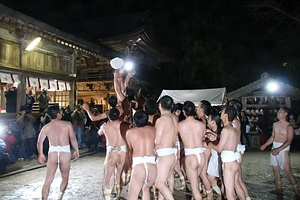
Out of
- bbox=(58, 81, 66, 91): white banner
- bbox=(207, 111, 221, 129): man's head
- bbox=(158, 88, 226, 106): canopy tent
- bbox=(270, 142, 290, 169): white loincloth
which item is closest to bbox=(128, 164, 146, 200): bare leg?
bbox=(207, 111, 221, 129): man's head

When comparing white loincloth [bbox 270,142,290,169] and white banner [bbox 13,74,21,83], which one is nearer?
white loincloth [bbox 270,142,290,169]

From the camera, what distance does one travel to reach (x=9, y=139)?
9445mm

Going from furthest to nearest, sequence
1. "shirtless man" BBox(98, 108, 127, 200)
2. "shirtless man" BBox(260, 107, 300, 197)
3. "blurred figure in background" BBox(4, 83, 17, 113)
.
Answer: "blurred figure in background" BBox(4, 83, 17, 113) < "shirtless man" BBox(260, 107, 300, 197) < "shirtless man" BBox(98, 108, 127, 200)

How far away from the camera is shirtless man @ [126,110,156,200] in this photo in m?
4.30

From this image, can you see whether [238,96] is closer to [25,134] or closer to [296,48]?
[296,48]

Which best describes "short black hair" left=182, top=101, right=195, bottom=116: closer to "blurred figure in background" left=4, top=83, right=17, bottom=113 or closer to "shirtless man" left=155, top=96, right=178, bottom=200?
"shirtless man" left=155, top=96, right=178, bottom=200

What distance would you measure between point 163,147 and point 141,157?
606 millimetres

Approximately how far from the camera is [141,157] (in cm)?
436

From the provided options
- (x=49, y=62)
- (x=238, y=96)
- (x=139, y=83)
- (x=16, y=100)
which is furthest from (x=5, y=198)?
(x=139, y=83)

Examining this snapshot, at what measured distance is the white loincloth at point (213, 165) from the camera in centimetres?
616

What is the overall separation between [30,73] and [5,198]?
6304mm

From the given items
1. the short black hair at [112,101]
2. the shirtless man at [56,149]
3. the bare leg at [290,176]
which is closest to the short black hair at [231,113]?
the bare leg at [290,176]

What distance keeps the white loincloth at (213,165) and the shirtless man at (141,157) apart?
7.07ft

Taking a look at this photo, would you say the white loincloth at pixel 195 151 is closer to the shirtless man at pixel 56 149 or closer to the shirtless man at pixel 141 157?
the shirtless man at pixel 141 157
